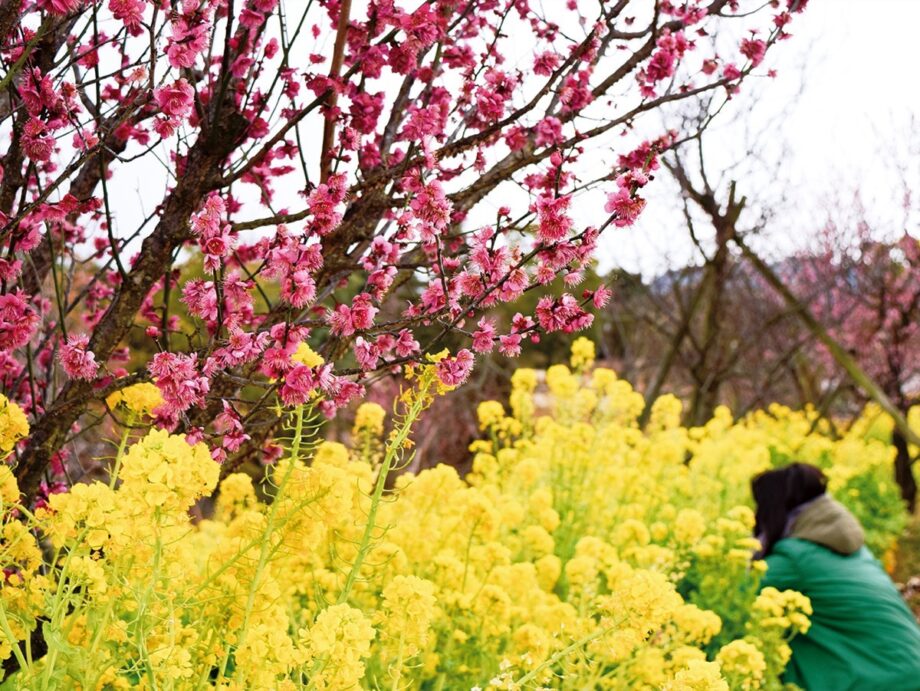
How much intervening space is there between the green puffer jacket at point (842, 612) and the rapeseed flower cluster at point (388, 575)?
28.7 inches

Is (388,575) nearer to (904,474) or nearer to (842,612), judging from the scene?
(842,612)

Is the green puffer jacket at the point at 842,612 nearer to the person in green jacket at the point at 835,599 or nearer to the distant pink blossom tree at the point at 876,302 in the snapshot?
the person in green jacket at the point at 835,599

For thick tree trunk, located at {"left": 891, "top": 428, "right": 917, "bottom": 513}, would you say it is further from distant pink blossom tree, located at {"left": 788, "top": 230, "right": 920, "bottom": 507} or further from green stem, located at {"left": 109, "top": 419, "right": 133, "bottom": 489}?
green stem, located at {"left": 109, "top": 419, "right": 133, "bottom": 489}

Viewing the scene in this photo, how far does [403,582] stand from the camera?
2152mm

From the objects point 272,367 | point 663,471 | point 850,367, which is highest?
point 272,367

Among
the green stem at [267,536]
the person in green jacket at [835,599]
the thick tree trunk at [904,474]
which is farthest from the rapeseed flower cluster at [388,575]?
the thick tree trunk at [904,474]

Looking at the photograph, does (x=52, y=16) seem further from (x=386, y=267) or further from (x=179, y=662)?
(x=179, y=662)

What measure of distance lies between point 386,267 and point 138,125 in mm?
894

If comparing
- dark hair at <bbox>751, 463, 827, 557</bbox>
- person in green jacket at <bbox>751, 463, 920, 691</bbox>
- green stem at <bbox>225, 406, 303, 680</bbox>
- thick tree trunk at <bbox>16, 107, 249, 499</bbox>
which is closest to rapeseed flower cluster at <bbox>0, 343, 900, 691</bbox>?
green stem at <bbox>225, 406, 303, 680</bbox>

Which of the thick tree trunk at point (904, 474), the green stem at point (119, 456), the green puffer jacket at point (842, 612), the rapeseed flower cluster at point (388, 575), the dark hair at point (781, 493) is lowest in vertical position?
the thick tree trunk at point (904, 474)

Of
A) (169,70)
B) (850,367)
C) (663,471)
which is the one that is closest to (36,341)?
(169,70)

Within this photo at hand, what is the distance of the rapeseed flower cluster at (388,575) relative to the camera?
1.78 metres

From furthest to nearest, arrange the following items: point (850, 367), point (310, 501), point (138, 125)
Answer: point (138, 125) < point (310, 501) < point (850, 367)

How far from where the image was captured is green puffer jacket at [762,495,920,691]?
5262 mm
